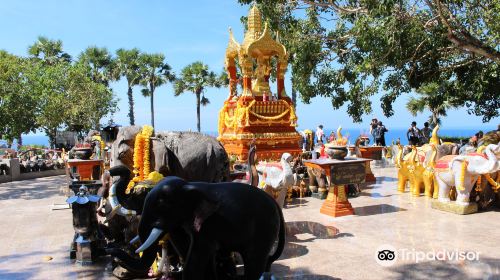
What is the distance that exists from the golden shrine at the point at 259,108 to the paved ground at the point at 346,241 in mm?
3997

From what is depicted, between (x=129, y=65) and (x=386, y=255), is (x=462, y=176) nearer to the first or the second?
(x=386, y=255)

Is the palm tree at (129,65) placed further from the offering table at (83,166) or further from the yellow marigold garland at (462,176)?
the yellow marigold garland at (462,176)

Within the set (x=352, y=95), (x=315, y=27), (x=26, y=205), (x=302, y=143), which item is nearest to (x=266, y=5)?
(x=315, y=27)

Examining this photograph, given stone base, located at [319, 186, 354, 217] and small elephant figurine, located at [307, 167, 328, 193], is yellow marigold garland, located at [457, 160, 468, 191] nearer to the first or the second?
stone base, located at [319, 186, 354, 217]

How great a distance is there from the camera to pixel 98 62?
107 feet

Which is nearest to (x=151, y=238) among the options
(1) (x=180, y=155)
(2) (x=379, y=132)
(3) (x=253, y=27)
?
(1) (x=180, y=155)

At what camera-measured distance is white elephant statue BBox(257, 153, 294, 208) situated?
6.59 metres

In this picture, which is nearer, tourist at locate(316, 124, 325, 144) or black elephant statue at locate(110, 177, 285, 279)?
black elephant statue at locate(110, 177, 285, 279)

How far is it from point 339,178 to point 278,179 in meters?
1.51

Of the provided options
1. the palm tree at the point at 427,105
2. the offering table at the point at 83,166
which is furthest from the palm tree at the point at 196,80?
the offering table at the point at 83,166

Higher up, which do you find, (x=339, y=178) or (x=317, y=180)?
(x=339, y=178)

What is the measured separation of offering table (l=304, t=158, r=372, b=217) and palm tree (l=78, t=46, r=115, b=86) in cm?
2915

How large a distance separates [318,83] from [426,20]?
14.1ft

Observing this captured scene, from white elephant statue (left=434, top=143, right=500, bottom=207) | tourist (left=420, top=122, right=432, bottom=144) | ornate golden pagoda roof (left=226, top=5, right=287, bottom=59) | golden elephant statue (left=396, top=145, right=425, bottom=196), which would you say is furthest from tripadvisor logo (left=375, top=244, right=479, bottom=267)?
tourist (left=420, top=122, right=432, bottom=144)
